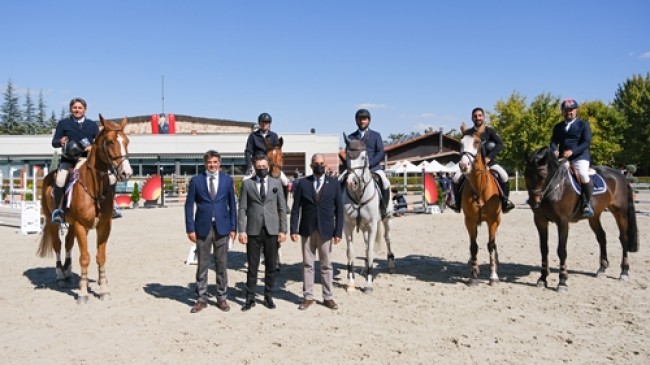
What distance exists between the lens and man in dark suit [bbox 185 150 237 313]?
6.90m

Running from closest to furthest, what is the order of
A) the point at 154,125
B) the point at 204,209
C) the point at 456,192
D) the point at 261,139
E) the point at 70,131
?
the point at 204,209
the point at 70,131
the point at 456,192
the point at 261,139
the point at 154,125

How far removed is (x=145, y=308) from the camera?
283 inches

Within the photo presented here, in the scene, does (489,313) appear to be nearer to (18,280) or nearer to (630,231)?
(630,231)

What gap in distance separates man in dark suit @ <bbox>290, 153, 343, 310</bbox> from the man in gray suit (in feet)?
0.83

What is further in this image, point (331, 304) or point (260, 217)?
point (331, 304)

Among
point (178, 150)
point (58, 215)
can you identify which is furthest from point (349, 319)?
point (178, 150)

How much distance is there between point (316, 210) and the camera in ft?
23.3

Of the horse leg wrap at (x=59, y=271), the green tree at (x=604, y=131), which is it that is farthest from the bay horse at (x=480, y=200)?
the green tree at (x=604, y=131)

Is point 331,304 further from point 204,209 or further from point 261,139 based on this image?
point 261,139

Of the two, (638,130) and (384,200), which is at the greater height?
(638,130)

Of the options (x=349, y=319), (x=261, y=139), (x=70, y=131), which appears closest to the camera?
(x=349, y=319)

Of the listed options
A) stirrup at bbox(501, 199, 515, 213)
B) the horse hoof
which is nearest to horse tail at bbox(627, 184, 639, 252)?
the horse hoof

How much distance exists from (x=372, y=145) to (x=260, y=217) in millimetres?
2689

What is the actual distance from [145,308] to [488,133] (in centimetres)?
627
